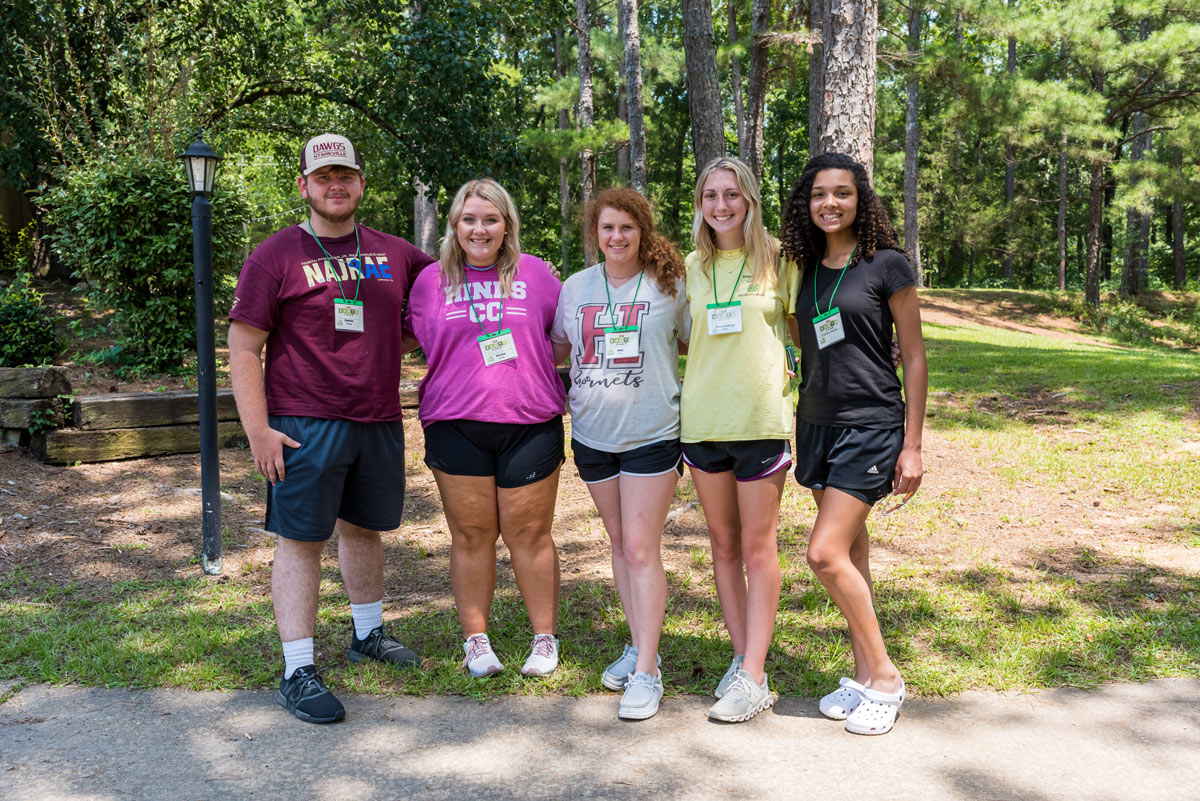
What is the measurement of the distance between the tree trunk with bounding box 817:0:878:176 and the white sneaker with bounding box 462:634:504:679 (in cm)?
449

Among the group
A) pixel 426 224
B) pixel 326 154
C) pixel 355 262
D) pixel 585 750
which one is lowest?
pixel 585 750

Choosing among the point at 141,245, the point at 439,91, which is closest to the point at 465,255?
the point at 141,245

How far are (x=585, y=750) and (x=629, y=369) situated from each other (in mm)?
1279

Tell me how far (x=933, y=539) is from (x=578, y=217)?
301 centimetres

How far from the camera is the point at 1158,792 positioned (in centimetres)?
268

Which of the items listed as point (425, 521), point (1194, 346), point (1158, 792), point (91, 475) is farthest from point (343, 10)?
point (1194, 346)

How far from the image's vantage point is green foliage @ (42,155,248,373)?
28.8 ft

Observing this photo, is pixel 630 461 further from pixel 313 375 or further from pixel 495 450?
pixel 313 375

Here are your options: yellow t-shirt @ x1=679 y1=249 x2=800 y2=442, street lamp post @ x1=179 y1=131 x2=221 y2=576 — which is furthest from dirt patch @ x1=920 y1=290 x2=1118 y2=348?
yellow t-shirt @ x1=679 y1=249 x2=800 y2=442

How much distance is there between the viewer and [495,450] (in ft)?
11.4

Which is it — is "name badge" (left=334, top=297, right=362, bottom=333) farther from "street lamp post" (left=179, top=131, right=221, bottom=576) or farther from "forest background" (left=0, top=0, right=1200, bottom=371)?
"street lamp post" (left=179, top=131, right=221, bottom=576)

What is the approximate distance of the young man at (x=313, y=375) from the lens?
10.9 feet

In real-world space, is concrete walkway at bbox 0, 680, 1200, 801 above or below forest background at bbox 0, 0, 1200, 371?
below

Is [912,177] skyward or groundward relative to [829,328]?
skyward
